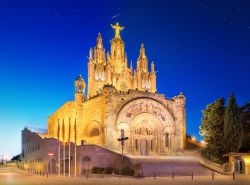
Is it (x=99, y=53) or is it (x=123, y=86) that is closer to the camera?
(x=123, y=86)

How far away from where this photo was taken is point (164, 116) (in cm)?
5881

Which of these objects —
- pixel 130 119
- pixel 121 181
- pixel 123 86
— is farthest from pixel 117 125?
pixel 121 181

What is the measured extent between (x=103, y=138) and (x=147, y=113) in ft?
28.1

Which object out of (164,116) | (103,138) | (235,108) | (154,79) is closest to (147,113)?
(164,116)

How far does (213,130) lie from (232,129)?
13.4 ft

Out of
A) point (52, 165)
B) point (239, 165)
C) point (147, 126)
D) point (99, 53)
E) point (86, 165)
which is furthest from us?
point (99, 53)

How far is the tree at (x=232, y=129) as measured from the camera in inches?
1881

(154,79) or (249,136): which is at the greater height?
(154,79)

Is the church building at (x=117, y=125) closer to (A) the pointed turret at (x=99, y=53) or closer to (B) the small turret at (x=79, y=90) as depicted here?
(B) the small turret at (x=79, y=90)

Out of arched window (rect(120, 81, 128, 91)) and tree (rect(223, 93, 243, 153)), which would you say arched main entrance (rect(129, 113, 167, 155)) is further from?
arched window (rect(120, 81, 128, 91))

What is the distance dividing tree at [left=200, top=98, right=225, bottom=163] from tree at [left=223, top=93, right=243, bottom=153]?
143cm

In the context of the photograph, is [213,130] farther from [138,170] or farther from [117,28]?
[117,28]

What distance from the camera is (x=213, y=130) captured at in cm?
5178

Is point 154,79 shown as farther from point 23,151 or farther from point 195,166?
point 195,166
